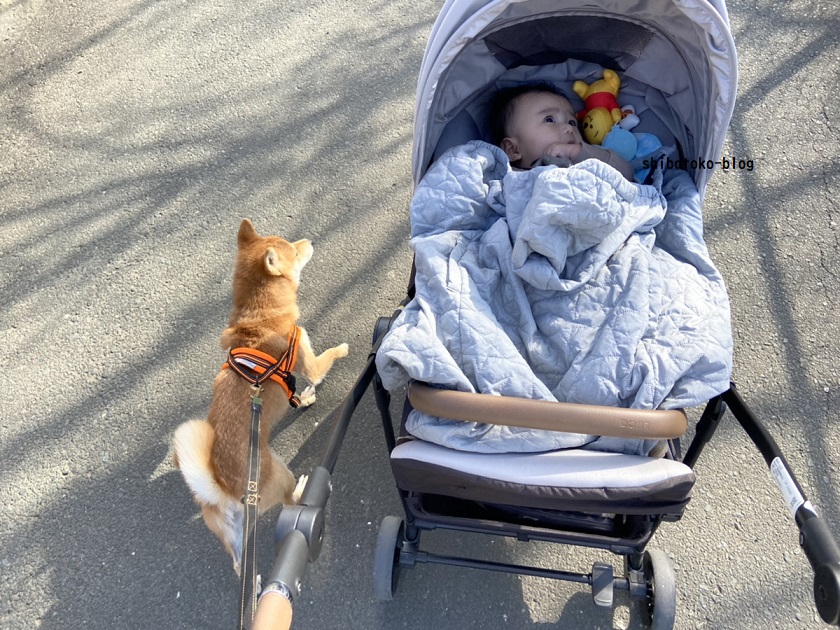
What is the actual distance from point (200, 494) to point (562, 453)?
120 cm

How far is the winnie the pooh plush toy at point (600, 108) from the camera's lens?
2.18m

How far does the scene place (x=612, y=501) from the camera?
1272 millimetres

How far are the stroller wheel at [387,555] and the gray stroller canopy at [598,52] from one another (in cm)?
121

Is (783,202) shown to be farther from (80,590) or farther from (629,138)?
(80,590)

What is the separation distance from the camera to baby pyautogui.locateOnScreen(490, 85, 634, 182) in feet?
7.04

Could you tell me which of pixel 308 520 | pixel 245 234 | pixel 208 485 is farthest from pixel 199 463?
pixel 245 234

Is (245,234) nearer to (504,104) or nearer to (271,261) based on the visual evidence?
(271,261)

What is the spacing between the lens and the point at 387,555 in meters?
1.81

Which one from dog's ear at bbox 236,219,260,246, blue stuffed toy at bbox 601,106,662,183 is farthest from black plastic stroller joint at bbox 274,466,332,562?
blue stuffed toy at bbox 601,106,662,183

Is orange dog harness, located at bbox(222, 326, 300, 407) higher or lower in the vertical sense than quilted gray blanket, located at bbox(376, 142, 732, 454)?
lower

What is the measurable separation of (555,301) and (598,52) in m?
1.10

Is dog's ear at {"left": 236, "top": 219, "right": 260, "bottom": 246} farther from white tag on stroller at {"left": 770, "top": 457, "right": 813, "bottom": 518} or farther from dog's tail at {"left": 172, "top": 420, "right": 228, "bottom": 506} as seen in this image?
white tag on stroller at {"left": 770, "top": 457, "right": 813, "bottom": 518}

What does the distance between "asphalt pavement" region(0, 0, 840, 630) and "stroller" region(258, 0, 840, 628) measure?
15.2 inches

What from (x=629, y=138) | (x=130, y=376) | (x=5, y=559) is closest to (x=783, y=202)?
(x=629, y=138)
